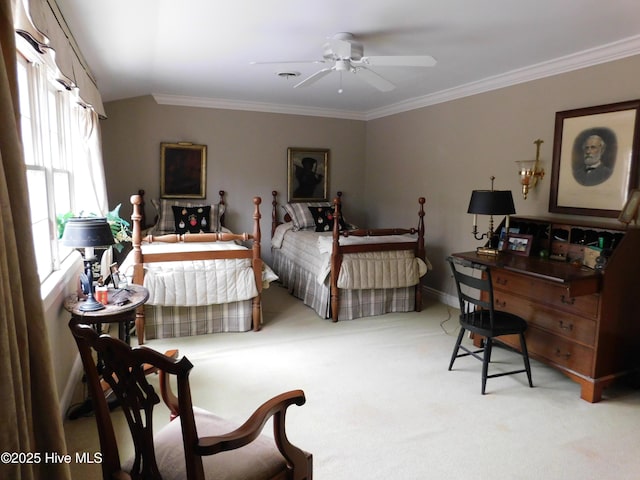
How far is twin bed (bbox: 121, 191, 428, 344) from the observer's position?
3713 mm

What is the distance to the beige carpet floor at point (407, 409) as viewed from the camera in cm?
219

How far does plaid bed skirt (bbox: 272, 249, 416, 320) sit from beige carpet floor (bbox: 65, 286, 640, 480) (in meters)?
0.40

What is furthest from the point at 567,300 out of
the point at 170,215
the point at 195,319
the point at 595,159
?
the point at 170,215

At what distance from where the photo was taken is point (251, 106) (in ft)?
18.9

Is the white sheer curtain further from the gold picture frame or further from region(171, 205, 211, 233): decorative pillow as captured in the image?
the gold picture frame

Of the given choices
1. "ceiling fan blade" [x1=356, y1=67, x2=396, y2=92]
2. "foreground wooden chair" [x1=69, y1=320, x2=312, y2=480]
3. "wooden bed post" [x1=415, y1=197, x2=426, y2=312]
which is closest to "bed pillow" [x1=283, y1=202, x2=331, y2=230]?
"wooden bed post" [x1=415, y1=197, x2=426, y2=312]

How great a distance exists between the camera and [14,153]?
108 centimetres

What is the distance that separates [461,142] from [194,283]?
316 centimetres

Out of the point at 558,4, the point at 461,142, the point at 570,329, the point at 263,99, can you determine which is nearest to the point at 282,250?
Answer: the point at 263,99

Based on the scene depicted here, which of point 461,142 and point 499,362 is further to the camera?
point 461,142

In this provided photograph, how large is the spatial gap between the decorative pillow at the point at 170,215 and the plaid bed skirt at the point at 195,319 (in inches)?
64.4

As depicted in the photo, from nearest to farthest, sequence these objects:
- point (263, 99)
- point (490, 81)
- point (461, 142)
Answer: point (490, 81) < point (461, 142) < point (263, 99)

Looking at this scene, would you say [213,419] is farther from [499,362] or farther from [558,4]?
[558,4]

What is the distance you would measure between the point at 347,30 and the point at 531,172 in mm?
2092
